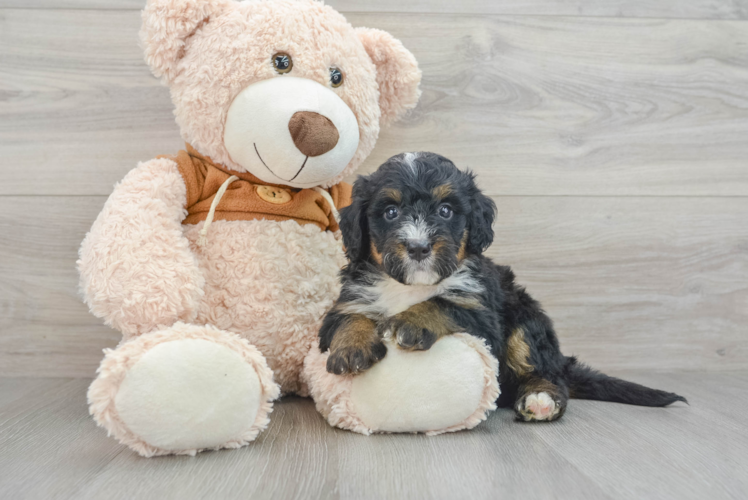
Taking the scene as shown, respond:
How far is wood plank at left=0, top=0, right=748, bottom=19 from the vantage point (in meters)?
2.35

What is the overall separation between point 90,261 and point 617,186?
6.62 ft

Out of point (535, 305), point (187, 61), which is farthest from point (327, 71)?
point (535, 305)

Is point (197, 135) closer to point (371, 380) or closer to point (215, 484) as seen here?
point (371, 380)

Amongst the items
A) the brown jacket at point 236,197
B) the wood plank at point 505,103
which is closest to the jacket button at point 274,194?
the brown jacket at point 236,197

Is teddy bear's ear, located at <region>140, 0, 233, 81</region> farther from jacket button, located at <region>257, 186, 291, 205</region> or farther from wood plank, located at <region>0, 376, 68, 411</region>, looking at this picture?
wood plank, located at <region>0, 376, 68, 411</region>

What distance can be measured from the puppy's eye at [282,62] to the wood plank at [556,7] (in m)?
0.71

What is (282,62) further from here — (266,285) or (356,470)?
(356,470)

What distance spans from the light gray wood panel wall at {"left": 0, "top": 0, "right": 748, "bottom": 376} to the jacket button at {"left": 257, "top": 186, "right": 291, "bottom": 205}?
587 mm

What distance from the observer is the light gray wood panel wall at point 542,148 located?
2318 mm

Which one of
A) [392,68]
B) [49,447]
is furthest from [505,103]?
[49,447]

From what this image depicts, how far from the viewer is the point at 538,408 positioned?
1747 millimetres

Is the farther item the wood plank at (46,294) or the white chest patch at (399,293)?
the wood plank at (46,294)

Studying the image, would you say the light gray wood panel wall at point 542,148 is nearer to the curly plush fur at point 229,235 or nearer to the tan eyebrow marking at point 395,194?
A: the curly plush fur at point 229,235

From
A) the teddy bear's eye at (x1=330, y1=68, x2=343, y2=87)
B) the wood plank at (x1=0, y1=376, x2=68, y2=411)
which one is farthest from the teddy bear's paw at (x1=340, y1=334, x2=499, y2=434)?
the wood plank at (x1=0, y1=376, x2=68, y2=411)
